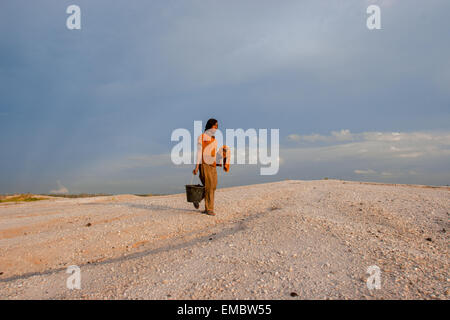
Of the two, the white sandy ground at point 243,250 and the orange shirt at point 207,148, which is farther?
the orange shirt at point 207,148

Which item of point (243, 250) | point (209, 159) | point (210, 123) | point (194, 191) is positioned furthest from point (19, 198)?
point (243, 250)

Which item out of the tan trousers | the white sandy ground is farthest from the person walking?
the white sandy ground

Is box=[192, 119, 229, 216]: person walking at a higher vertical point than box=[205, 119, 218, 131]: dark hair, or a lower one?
lower

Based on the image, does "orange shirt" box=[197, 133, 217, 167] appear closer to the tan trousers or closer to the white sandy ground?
the tan trousers

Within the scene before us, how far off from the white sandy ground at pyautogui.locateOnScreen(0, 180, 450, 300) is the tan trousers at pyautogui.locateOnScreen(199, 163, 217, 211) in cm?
54

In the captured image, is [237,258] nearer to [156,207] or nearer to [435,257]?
[435,257]

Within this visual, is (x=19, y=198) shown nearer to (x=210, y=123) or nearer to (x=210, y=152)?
(x=210, y=152)

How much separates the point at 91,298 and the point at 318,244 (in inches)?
153

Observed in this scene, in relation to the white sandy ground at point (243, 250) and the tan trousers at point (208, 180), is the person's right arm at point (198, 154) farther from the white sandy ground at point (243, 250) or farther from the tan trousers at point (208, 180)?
the white sandy ground at point (243, 250)

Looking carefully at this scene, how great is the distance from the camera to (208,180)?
902 cm

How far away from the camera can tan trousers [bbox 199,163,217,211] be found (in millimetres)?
9008

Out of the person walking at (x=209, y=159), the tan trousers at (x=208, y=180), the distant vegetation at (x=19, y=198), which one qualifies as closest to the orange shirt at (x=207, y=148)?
the person walking at (x=209, y=159)

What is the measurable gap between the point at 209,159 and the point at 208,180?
2.08ft

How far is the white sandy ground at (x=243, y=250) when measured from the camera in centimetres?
403
